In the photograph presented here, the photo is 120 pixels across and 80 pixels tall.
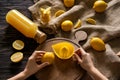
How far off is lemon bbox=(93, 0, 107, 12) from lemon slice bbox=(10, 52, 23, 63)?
0.40m

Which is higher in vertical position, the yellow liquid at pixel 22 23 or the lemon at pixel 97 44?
the yellow liquid at pixel 22 23

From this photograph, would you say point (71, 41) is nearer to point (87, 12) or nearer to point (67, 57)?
point (67, 57)

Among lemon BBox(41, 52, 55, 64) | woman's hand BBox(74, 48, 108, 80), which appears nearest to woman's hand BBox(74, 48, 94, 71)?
woman's hand BBox(74, 48, 108, 80)

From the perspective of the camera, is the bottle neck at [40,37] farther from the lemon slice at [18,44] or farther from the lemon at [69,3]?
the lemon at [69,3]

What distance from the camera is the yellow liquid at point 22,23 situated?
45.0 inches

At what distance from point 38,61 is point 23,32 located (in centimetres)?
18

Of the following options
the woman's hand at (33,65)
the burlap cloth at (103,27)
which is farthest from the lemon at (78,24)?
the woman's hand at (33,65)

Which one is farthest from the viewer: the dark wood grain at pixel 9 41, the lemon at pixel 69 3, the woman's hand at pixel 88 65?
the lemon at pixel 69 3

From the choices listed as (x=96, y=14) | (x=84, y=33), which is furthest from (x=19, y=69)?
(x=96, y=14)

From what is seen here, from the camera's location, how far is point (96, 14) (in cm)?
120

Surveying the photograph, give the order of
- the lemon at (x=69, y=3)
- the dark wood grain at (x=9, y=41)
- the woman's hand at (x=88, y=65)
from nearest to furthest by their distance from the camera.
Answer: the woman's hand at (x=88, y=65), the dark wood grain at (x=9, y=41), the lemon at (x=69, y=3)

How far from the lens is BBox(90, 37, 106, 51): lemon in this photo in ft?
3.49

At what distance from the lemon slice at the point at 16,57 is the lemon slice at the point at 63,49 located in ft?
0.52

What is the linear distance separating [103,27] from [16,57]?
16.1 inches
